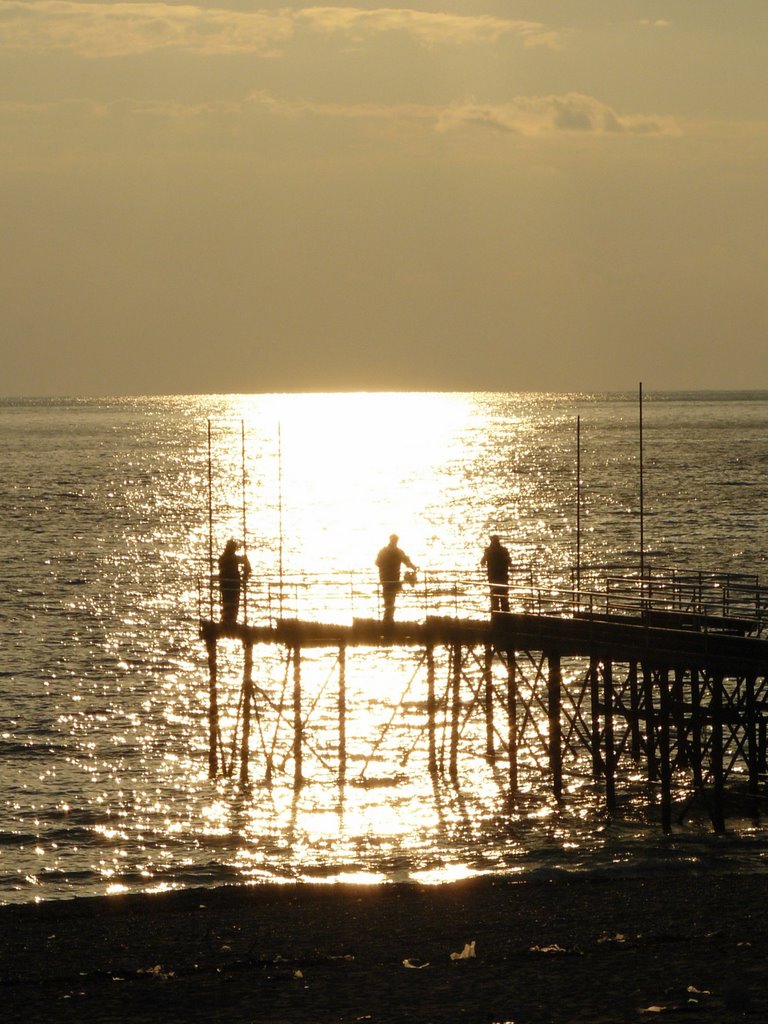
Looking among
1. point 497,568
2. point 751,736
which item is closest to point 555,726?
point 497,568

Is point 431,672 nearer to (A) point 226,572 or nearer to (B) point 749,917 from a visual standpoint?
(A) point 226,572

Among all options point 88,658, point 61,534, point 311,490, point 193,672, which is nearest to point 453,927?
point 193,672

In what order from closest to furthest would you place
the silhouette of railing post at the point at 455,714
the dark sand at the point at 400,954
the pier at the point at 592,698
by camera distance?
the dark sand at the point at 400,954 < the pier at the point at 592,698 < the silhouette of railing post at the point at 455,714

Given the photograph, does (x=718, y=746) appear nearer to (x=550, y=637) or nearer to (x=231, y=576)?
(x=550, y=637)

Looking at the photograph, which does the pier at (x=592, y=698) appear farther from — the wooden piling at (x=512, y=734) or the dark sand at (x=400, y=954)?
the dark sand at (x=400, y=954)

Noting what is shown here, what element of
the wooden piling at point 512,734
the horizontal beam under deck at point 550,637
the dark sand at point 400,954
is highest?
the horizontal beam under deck at point 550,637

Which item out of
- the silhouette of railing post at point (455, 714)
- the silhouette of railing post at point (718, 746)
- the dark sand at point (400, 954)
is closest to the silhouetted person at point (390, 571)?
the silhouette of railing post at point (455, 714)

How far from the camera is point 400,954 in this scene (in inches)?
896

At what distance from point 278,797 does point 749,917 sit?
1464 centimetres

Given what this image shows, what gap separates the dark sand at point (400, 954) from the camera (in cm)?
2022

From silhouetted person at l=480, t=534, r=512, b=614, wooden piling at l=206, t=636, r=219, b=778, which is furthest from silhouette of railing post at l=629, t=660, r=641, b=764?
wooden piling at l=206, t=636, r=219, b=778

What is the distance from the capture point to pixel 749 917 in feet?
78.8

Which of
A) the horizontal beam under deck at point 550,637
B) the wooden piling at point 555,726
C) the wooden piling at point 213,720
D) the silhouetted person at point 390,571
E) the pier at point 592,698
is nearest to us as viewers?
the horizontal beam under deck at point 550,637

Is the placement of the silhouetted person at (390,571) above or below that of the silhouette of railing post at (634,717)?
above
